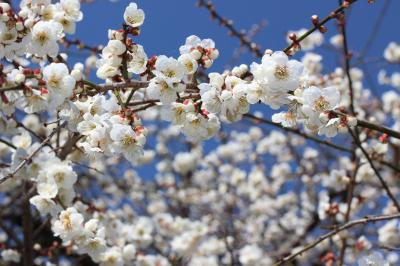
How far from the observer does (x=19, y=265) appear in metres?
6.07

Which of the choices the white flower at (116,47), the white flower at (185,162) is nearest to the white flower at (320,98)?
the white flower at (116,47)

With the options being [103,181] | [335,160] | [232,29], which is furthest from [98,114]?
[335,160]

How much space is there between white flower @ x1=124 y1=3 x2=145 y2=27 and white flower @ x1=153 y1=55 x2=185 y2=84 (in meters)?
0.26

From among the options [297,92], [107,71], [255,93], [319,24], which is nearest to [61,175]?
[107,71]

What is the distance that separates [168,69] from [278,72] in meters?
0.44

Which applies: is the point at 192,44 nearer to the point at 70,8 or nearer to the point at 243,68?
the point at 243,68

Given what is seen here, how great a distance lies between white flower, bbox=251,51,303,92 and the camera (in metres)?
1.95

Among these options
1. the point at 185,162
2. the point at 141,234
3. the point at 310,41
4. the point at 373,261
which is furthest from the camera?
the point at 185,162

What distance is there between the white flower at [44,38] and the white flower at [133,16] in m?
0.30

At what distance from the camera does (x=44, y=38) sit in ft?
7.19

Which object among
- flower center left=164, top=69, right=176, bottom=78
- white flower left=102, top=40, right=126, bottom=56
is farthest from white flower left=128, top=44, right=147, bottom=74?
flower center left=164, top=69, right=176, bottom=78

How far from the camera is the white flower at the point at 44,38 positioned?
7.13 feet

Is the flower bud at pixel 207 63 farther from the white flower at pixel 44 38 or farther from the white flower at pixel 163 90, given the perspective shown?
the white flower at pixel 44 38

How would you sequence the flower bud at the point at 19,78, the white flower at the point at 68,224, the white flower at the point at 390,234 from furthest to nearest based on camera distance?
1. the white flower at the point at 390,234
2. the white flower at the point at 68,224
3. the flower bud at the point at 19,78
